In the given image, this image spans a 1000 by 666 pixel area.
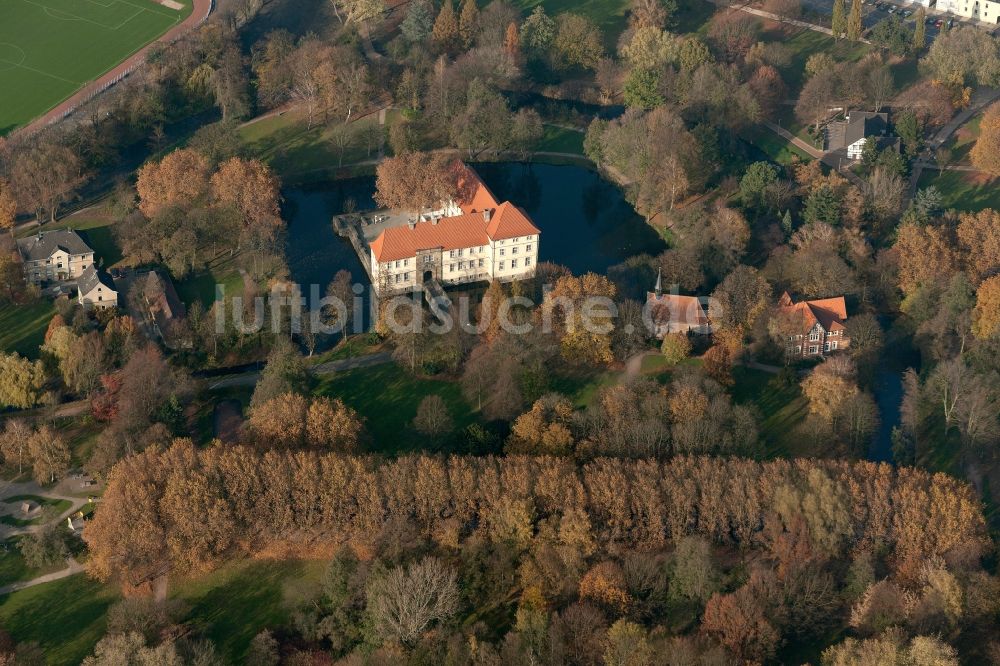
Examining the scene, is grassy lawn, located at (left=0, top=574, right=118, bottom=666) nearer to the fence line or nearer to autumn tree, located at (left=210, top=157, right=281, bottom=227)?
autumn tree, located at (left=210, top=157, right=281, bottom=227)

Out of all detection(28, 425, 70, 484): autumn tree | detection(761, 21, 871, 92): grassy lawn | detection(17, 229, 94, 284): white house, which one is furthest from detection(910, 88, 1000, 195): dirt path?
detection(28, 425, 70, 484): autumn tree

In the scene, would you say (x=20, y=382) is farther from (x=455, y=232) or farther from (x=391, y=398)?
(x=455, y=232)

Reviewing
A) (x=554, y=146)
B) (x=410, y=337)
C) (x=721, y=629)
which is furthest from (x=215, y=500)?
(x=554, y=146)

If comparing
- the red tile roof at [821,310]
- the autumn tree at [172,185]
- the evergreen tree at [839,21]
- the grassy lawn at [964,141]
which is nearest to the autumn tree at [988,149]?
the grassy lawn at [964,141]

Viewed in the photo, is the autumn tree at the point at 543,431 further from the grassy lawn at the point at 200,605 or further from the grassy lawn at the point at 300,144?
the grassy lawn at the point at 300,144

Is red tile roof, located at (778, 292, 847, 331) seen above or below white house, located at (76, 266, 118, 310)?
below

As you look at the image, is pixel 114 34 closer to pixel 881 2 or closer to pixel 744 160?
pixel 744 160
